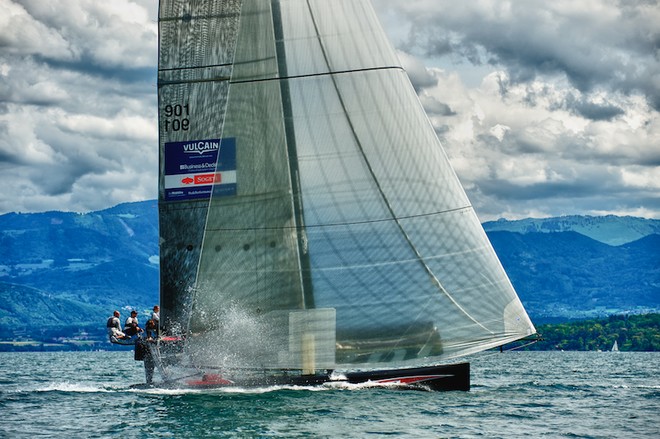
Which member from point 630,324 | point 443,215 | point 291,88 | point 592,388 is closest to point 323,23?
point 291,88

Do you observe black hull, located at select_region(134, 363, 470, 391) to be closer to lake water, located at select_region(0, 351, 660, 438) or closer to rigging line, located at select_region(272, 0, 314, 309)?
lake water, located at select_region(0, 351, 660, 438)

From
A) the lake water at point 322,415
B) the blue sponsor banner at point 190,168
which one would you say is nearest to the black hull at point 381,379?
the lake water at point 322,415

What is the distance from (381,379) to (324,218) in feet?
16.9

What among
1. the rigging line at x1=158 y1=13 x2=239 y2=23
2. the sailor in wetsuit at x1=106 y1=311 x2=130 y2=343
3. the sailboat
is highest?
the rigging line at x1=158 y1=13 x2=239 y2=23

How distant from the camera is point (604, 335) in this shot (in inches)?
6540

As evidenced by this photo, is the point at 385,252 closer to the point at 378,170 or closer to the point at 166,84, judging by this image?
the point at 378,170

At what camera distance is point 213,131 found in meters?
30.9

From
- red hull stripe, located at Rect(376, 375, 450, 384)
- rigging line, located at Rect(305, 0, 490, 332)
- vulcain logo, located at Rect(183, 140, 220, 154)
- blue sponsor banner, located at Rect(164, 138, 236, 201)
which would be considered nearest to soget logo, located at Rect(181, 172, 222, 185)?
blue sponsor banner, located at Rect(164, 138, 236, 201)

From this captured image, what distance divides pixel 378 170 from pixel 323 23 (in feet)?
14.4

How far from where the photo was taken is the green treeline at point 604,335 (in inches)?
6143

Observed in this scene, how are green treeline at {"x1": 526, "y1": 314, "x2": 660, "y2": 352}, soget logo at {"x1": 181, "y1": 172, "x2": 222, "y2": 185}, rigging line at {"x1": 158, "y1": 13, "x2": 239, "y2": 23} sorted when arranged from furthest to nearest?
1. green treeline at {"x1": 526, "y1": 314, "x2": 660, "y2": 352}
2. soget logo at {"x1": 181, "y1": 172, "x2": 222, "y2": 185}
3. rigging line at {"x1": 158, "y1": 13, "x2": 239, "y2": 23}

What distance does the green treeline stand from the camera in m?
156

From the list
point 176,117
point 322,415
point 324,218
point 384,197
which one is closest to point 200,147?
point 176,117

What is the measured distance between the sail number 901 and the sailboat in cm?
92
